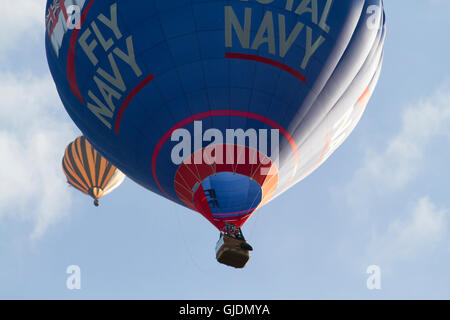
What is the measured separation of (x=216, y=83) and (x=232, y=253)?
11.8ft

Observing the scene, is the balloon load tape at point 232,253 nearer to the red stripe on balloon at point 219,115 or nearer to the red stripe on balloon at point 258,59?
the red stripe on balloon at point 219,115

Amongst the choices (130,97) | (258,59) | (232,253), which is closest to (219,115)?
(258,59)

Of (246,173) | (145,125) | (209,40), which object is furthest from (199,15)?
(246,173)

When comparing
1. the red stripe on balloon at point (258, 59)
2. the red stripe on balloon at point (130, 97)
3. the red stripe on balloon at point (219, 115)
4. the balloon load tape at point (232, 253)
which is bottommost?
the balloon load tape at point (232, 253)

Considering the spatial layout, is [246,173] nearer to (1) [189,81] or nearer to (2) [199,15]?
(1) [189,81]

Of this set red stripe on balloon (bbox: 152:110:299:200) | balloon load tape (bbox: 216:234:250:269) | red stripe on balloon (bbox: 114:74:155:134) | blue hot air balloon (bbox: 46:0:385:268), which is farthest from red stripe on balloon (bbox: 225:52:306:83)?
balloon load tape (bbox: 216:234:250:269)

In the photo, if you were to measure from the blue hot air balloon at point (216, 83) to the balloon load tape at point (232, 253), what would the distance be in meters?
0.53

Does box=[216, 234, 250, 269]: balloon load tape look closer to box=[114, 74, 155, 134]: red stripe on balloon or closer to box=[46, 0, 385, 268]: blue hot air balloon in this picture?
box=[46, 0, 385, 268]: blue hot air balloon

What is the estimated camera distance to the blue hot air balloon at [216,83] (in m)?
13.5

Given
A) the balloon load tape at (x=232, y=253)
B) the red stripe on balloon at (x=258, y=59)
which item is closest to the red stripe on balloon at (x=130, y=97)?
the red stripe on balloon at (x=258, y=59)

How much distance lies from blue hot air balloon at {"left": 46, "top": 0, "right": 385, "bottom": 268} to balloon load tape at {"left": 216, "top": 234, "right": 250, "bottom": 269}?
0.53 meters

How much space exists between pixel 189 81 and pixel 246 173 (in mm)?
2358

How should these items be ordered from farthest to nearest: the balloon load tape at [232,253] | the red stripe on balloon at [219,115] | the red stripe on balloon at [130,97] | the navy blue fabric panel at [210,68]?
the balloon load tape at [232,253] → the red stripe on balloon at [130,97] → the red stripe on balloon at [219,115] → the navy blue fabric panel at [210,68]

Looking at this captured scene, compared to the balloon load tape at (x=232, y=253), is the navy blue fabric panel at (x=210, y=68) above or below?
above
